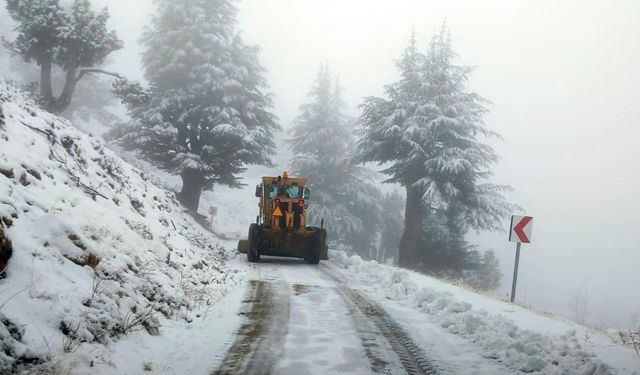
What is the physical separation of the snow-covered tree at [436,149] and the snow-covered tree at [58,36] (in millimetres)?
12039

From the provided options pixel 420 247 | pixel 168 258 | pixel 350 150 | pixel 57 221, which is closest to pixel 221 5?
pixel 350 150

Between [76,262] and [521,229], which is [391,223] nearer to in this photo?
[521,229]

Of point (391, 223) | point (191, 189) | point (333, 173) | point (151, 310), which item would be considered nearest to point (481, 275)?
point (391, 223)

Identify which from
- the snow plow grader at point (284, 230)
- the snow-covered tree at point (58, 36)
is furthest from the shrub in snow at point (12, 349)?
the snow-covered tree at point (58, 36)

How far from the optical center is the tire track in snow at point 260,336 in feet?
16.0

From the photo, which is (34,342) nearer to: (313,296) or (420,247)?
(313,296)

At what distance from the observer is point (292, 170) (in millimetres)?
32156

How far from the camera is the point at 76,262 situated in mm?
5766

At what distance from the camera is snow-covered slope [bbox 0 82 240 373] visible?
434 centimetres

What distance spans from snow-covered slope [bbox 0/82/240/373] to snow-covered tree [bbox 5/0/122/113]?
6473 mm

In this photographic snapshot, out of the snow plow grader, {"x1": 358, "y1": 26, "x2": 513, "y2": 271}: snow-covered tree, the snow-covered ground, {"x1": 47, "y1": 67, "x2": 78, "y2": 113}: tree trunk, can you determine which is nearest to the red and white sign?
the snow-covered ground

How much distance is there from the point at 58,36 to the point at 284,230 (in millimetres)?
10542

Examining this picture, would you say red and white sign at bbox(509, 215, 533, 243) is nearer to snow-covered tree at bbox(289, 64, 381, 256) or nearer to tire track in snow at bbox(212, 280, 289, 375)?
tire track in snow at bbox(212, 280, 289, 375)

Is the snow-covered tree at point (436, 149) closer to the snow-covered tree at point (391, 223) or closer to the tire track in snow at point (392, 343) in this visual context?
the snow-covered tree at point (391, 223)
